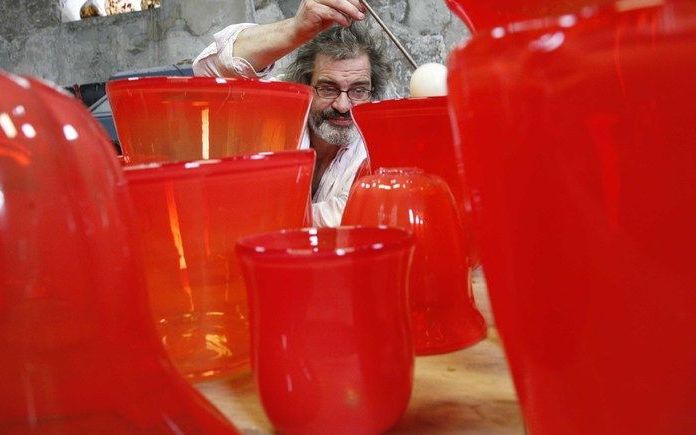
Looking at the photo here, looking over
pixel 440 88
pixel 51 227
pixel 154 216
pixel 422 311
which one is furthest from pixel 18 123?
pixel 440 88

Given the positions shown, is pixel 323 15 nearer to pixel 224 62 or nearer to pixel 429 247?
pixel 224 62

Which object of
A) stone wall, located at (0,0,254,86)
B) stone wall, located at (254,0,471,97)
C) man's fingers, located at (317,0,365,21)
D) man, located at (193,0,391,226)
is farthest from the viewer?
stone wall, located at (0,0,254,86)

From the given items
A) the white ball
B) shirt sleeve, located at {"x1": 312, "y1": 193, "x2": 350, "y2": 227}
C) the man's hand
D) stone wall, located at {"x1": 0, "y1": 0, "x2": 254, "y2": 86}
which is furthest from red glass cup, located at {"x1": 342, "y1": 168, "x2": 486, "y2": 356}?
stone wall, located at {"x1": 0, "y1": 0, "x2": 254, "y2": 86}

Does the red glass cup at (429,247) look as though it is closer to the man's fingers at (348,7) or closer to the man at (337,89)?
the man's fingers at (348,7)

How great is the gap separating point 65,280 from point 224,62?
1194mm

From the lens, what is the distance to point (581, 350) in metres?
0.18

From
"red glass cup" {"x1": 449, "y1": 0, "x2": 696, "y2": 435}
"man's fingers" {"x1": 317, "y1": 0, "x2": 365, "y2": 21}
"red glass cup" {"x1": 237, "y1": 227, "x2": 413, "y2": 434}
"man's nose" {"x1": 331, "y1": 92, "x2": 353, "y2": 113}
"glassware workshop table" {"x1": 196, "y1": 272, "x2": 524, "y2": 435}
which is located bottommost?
"glassware workshop table" {"x1": 196, "y1": 272, "x2": 524, "y2": 435}

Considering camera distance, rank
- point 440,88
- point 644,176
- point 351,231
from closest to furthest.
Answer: point 644,176 < point 351,231 < point 440,88

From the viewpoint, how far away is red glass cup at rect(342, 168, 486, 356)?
1.25 ft

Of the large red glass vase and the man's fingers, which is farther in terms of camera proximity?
the man's fingers

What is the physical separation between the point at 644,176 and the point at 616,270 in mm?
25

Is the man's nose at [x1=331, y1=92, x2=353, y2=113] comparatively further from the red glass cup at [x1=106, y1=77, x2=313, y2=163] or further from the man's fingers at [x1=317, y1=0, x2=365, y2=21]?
the red glass cup at [x1=106, y1=77, x2=313, y2=163]

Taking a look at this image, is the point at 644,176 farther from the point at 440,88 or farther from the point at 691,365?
the point at 440,88

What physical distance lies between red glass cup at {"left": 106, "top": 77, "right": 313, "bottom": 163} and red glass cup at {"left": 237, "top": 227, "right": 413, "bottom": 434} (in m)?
0.13
